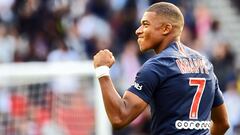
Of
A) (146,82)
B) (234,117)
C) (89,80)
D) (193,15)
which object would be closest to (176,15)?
(146,82)

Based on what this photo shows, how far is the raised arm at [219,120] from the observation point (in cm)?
712

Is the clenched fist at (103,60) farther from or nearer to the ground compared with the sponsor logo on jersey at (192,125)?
farther from the ground

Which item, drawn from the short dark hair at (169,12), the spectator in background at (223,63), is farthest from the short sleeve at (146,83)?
the spectator in background at (223,63)

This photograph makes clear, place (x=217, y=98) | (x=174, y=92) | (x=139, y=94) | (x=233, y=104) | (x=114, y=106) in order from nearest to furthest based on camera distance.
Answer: (x=114, y=106)
(x=139, y=94)
(x=174, y=92)
(x=217, y=98)
(x=233, y=104)

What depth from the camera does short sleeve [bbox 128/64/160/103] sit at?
6.43 meters

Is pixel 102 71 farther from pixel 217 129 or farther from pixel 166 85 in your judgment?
pixel 217 129

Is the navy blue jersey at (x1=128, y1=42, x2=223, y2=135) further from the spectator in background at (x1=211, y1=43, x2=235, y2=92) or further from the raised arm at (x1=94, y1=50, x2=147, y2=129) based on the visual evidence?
the spectator in background at (x1=211, y1=43, x2=235, y2=92)

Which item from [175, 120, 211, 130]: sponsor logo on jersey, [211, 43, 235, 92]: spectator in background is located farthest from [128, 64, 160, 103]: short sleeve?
[211, 43, 235, 92]: spectator in background

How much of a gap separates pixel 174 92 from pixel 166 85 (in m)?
0.08

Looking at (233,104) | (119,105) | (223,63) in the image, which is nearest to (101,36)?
(223,63)

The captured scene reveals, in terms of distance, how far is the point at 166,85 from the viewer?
6.52 m

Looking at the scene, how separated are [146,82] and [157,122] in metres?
0.36

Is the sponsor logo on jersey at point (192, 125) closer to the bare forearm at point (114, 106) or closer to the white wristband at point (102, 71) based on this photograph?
the bare forearm at point (114, 106)

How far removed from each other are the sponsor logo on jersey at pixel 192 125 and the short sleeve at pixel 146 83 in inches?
12.0
